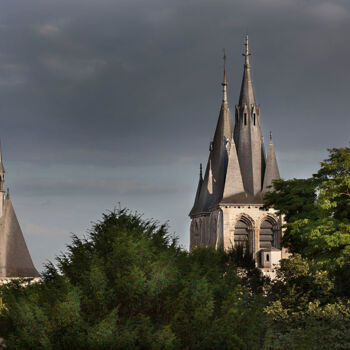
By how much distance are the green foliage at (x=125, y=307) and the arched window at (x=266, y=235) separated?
6383 cm

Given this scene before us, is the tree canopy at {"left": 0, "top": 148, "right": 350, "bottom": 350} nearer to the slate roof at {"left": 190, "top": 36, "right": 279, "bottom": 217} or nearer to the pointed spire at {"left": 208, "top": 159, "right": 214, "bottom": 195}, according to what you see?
the slate roof at {"left": 190, "top": 36, "right": 279, "bottom": 217}

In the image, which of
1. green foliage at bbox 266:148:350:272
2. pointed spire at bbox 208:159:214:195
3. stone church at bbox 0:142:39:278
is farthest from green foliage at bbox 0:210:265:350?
pointed spire at bbox 208:159:214:195

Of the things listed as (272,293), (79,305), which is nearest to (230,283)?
(79,305)

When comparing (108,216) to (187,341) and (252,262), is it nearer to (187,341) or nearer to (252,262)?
(187,341)

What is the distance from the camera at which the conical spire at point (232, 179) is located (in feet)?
255

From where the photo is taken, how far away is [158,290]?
13.4 m

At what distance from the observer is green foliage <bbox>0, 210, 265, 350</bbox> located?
12.7 metres

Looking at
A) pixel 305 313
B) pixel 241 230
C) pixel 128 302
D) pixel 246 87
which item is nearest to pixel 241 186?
pixel 241 230

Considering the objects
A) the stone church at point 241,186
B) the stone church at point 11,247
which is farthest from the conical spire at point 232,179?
the stone church at point 11,247

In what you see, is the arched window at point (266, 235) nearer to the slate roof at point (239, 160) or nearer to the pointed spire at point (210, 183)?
the slate roof at point (239, 160)

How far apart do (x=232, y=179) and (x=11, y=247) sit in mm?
24767

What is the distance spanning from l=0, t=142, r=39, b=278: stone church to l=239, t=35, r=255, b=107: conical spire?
1141 inches

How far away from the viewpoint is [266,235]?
78.2 meters

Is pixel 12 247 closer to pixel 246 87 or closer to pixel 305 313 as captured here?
pixel 246 87
